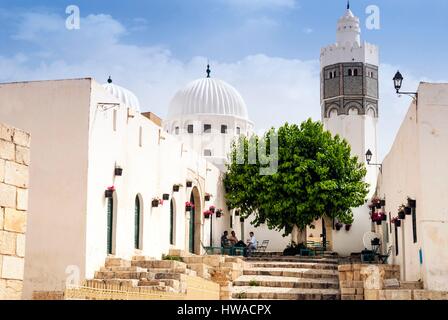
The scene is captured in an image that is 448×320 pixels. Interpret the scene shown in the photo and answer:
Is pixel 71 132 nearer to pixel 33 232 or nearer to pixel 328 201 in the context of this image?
pixel 33 232

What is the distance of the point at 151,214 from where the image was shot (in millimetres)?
21453

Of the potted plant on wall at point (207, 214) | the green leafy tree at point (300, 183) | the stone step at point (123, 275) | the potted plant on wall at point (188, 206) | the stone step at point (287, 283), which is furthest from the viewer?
Answer: the green leafy tree at point (300, 183)

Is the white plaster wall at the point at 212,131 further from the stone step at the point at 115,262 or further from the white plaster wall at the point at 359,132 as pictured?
the stone step at the point at 115,262

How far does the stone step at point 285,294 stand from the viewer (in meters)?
18.6

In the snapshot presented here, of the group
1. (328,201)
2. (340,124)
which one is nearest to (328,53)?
(340,124)

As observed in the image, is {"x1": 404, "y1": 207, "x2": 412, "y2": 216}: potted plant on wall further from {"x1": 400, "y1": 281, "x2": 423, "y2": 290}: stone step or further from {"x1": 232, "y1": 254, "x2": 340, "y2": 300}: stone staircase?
{"x1": 232, "y1": 254, "x2": 340, "y2": 300}: stone staircase

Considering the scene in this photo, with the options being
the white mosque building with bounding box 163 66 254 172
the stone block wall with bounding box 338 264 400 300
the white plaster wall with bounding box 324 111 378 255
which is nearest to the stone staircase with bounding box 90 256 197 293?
the stone block wall with bounding box 338 264 400 300

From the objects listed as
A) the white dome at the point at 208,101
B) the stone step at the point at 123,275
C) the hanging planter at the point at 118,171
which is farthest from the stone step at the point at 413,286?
the white dome at the point at 208,101

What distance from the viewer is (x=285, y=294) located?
18828 mm

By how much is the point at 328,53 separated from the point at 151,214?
32748mm

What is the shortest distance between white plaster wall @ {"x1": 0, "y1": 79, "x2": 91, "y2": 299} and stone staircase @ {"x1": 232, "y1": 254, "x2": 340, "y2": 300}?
4.32 metres

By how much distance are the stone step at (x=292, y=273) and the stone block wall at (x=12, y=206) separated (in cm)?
1303

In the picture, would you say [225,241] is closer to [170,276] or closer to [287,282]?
[287,282]

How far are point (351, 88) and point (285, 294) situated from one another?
3390 centimetres
